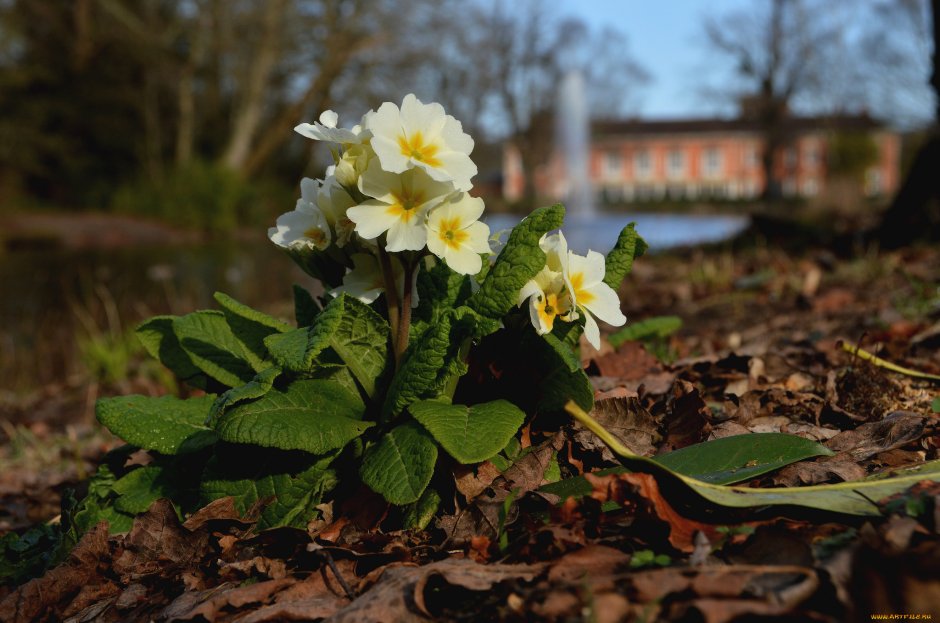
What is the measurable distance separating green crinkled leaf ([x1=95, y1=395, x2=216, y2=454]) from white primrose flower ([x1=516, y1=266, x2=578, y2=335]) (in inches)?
30.5

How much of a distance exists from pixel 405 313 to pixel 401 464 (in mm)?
309

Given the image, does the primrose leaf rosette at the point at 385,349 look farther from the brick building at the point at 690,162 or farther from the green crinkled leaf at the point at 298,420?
the brick building at the point at 690,162

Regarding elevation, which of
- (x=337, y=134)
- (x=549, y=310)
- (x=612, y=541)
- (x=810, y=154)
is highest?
(x=337, y=134)

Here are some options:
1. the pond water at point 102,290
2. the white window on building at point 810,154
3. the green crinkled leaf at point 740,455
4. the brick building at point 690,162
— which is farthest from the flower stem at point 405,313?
the white window on building at point 810,154

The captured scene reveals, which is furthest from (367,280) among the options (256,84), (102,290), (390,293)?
(256,84)

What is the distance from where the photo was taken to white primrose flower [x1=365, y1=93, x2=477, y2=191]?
1.49m

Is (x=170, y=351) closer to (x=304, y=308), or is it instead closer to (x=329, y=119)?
(x=304, y=308)

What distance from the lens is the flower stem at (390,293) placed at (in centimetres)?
165

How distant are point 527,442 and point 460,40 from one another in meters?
23.9

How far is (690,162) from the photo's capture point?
5884 centimetres

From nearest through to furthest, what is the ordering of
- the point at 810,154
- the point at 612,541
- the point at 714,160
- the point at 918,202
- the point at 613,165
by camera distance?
the point at 612,541, the point at 918,202, the point at 810,154, the point at 714,160, the point at 613,165

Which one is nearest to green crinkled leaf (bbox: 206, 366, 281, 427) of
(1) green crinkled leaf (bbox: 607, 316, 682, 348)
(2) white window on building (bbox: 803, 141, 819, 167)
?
(1) green crinkled leaf (bbox: 607, 316, 682, 348)

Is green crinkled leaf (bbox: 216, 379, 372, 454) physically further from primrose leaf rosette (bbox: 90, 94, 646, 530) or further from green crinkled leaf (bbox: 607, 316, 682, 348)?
green crinkled leaf (bbox: 607, 316, 682, 348)

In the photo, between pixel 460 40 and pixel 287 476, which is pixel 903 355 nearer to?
pixel 287 476
